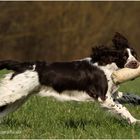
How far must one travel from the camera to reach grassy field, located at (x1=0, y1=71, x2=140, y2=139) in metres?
7.05

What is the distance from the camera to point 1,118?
786cm

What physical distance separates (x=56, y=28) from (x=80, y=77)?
58.6ft


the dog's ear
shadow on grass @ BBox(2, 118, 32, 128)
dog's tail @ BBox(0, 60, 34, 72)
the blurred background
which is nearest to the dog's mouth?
the dog's ear

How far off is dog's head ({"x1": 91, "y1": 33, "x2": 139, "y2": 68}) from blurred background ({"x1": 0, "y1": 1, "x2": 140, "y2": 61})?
17.2 m

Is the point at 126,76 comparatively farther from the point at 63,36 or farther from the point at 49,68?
the point at 63,36

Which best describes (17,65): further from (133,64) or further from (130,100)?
(130,100)

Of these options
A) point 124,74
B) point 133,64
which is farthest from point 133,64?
point 124,74

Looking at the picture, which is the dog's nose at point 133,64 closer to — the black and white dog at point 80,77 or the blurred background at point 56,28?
the black and white dog at point 80,77

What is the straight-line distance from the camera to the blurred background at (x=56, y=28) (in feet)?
83.1

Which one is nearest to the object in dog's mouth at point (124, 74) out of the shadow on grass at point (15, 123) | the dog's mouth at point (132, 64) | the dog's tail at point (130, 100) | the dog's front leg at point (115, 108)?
the dog's mouth at point (132, 64)

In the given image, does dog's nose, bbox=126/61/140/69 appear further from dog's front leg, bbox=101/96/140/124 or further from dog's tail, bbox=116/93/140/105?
dog's tail, bbox=116/93/140/105

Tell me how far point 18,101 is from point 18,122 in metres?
0.33

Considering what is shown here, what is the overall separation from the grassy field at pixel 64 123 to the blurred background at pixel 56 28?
1580cm

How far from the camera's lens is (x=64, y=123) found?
25.6ft
